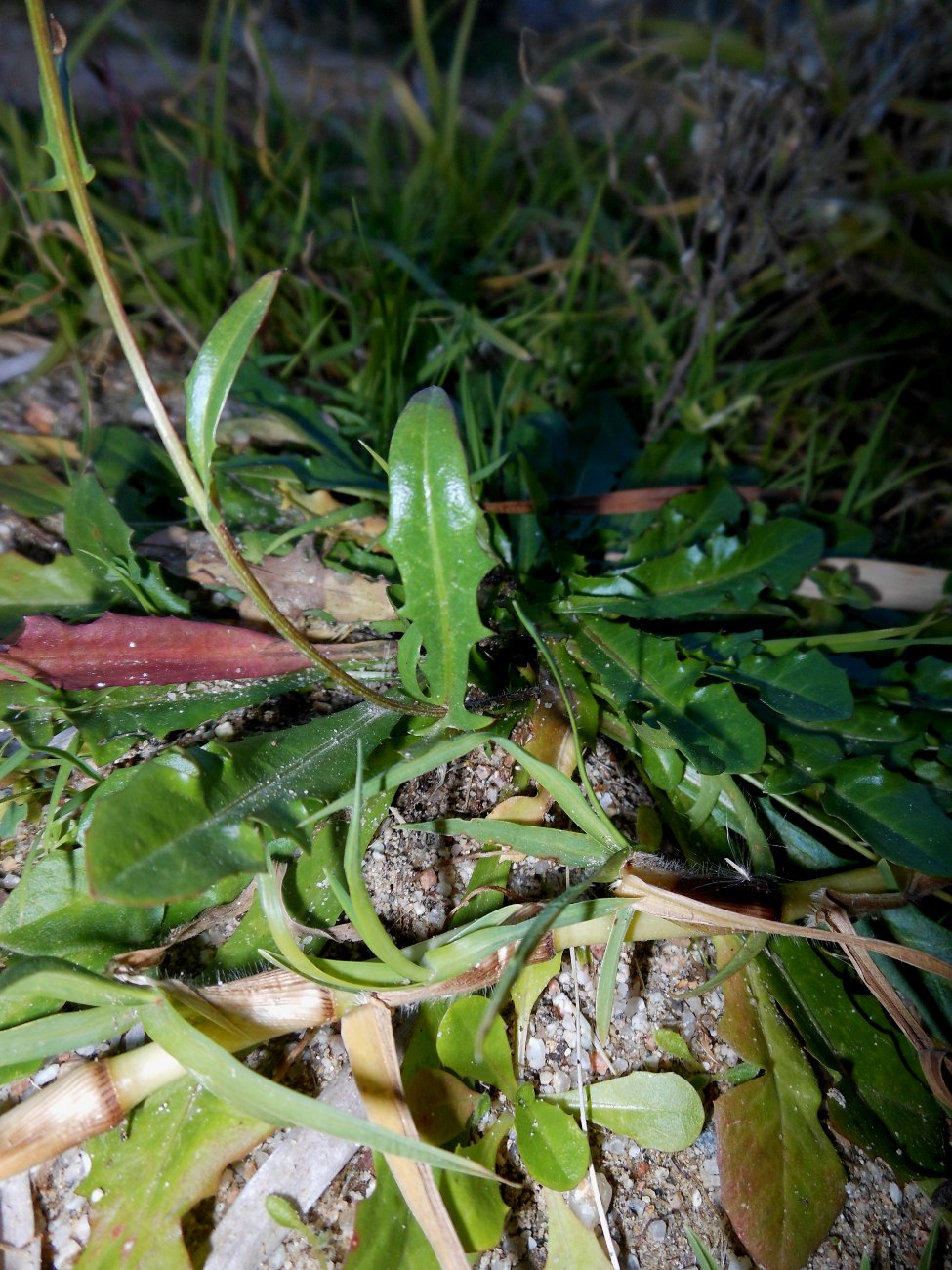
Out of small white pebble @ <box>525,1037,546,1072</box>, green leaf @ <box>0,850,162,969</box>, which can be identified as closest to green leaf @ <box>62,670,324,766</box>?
green leaf @ <box>0,850,162,969</box>

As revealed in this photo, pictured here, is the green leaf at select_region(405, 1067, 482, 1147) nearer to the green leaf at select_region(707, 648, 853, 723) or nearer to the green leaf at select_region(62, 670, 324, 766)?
the green leaf at select_region(62, 670, 324, 766)

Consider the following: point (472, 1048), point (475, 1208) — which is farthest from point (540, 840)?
point (475, 1208)

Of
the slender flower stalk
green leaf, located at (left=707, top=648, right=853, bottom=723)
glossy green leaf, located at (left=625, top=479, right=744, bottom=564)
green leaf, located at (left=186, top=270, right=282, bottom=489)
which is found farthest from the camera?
glossy green leaf, located at (left=625, top=479, right=744, bottom=564)

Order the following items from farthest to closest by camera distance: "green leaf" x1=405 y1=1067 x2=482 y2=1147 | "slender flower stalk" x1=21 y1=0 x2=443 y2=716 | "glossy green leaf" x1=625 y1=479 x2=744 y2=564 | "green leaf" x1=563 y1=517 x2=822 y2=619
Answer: "glossy green leaf" x1=625 y1=479 x2=744 y2=564 → "green leaf" x1=563 y1=517 x2=822 y2=619 → "green leaf" x1=405 y1=1067 x2=482 y2=1147 → "slender flower stalk" x1=21 y1=0 x2=443 y2=716

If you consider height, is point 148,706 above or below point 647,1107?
above

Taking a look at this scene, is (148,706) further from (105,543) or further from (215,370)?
(215,370)

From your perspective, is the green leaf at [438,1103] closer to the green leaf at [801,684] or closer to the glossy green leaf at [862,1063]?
the glossy green leaf at [862,1063]
